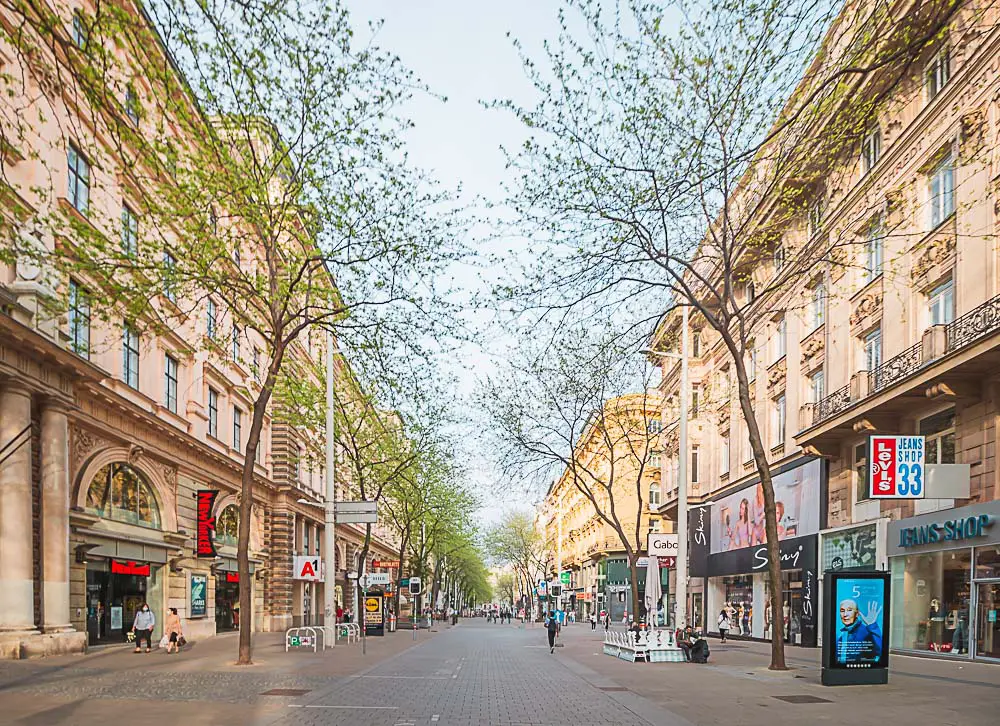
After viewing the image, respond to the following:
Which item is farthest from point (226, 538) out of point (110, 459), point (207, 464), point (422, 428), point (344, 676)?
point (344, 676)

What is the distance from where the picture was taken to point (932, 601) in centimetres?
2417

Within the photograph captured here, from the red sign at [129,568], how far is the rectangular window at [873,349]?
22733 mm

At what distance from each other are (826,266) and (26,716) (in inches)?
1055

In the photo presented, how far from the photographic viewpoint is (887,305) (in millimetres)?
26500

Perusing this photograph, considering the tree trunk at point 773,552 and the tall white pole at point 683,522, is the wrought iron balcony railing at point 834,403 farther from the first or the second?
the tree trunk at point 773,552

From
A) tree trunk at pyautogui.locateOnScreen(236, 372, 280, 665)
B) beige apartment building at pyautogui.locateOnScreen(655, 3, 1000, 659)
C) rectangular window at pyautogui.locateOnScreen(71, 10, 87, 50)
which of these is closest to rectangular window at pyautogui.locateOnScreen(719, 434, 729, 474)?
beige apartment building at pyautogui.locateOnScreen(655, 3, 1000, 659)

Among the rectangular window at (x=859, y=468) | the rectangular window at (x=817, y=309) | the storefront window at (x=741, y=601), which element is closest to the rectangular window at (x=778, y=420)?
the rectangular window at (x=817, y=309)

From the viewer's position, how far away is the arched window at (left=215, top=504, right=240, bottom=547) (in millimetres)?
38031

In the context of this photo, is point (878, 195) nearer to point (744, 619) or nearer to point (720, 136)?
point (720, 136)

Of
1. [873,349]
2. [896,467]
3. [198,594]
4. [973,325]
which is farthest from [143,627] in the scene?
[873,349]

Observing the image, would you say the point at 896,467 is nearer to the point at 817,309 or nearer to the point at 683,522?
the point at 683,522

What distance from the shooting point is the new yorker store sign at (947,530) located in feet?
68.3

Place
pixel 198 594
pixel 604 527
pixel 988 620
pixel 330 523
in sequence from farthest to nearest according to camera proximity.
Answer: pixel 604 527 → pixel 198 594 → pixel 330 523 → pixel 988 620

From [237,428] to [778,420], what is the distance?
23.0 metres
